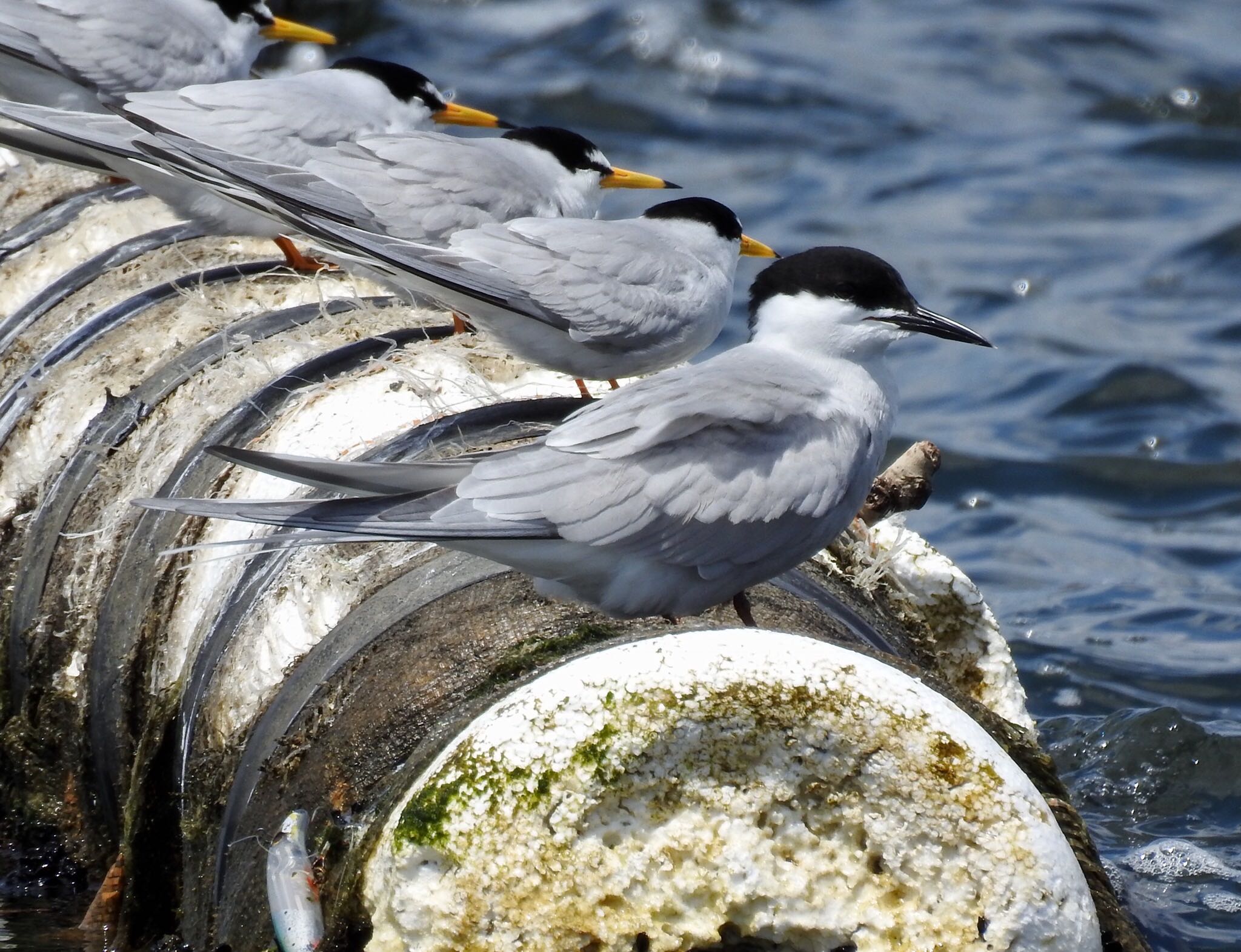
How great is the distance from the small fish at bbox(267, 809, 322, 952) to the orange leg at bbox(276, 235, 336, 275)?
2.04 metres

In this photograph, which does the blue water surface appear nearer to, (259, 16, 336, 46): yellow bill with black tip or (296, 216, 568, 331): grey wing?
(296, 216, 568, 331): grey wing

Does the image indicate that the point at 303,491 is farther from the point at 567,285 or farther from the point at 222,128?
the point at 222,128

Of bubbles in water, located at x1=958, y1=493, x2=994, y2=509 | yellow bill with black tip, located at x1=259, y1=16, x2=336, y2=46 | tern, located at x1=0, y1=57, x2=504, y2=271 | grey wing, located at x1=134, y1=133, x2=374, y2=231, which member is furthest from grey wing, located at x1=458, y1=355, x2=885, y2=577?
bubbles in water, located at x1=958, y1=493, x2=994, y2=509

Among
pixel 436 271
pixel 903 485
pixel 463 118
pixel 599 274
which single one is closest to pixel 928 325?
pixel 903 485

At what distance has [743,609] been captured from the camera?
3.36 metres

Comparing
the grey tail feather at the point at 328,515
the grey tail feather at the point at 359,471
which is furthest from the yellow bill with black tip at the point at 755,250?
the grey tail feather at the point at 328,515

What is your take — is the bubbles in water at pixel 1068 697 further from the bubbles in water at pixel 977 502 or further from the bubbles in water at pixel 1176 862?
the bubbles in water at pixel 977 502

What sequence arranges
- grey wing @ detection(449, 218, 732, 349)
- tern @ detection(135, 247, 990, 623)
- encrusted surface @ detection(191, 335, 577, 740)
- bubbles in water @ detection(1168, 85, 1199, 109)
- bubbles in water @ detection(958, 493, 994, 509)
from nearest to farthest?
tern @ detection(135, 247, 990, 623) < encrusted surface @ detection(191, 335, 577, 740) < grey wing @ detection(449, 218, 732, 349) < bubbles in water @ detection(958, 493, 994, 509) < bubbles in water @ detection(1168, 85, 1199, 109)

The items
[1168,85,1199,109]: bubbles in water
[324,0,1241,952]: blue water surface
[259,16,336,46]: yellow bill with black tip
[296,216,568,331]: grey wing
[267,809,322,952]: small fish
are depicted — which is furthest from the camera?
[1168,85,1199,109]: bubbles in water

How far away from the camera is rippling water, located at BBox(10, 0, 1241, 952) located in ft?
19.3

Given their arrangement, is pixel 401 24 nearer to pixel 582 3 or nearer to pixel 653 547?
pixel 582 3

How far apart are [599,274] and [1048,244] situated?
687 centimetres

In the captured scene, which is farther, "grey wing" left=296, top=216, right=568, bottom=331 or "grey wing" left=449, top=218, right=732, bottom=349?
Result: "grey wing" left=449, top=218, right=732, bottom=349

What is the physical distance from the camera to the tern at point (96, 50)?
5500 mm
